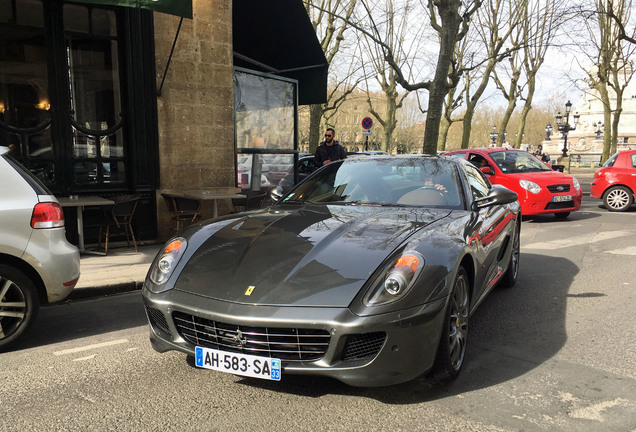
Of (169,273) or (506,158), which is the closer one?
(169,273)

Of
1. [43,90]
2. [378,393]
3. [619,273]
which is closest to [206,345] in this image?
[378,393]

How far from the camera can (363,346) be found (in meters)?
2.62

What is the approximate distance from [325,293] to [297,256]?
0.41 meters

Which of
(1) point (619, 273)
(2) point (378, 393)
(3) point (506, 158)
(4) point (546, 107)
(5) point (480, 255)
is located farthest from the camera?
(4) point (546, 107)

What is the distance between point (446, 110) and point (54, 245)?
31823mm

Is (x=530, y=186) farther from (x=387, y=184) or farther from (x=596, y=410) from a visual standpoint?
(x=596, y=410)

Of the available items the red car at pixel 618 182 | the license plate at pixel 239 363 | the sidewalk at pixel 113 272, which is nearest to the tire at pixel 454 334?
the license plate at pixel 239 363

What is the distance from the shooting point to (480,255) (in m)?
3.74

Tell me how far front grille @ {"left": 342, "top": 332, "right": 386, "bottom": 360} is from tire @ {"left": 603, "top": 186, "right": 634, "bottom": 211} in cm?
1285

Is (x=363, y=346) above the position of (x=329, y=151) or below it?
below

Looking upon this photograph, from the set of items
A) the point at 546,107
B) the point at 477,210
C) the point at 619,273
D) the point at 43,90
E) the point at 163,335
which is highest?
the point at 546,107

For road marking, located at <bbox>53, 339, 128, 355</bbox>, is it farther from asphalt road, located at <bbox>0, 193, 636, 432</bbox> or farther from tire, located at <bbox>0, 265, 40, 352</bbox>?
tire, located at <bbox>0, 265, 40, 352</bbox>

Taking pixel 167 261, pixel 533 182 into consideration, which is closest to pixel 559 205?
pixel 533 182

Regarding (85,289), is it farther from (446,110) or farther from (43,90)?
(446,110)
